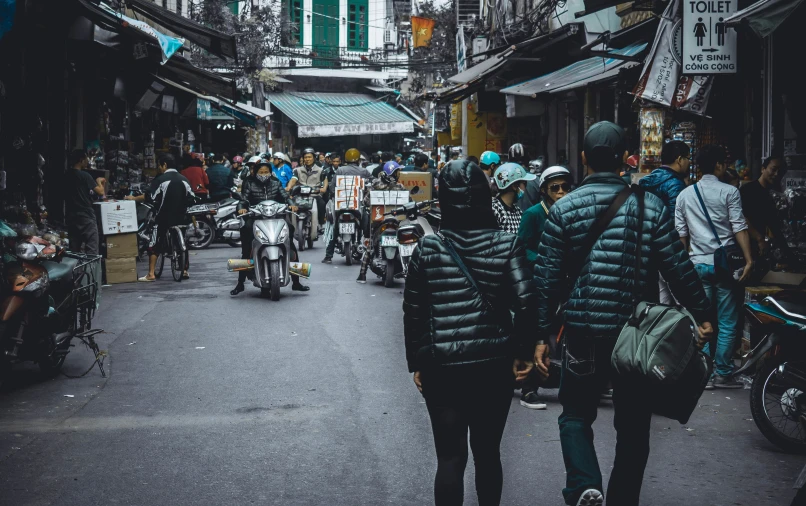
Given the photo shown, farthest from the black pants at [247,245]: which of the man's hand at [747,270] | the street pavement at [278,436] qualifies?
the man's hand at [747,270]

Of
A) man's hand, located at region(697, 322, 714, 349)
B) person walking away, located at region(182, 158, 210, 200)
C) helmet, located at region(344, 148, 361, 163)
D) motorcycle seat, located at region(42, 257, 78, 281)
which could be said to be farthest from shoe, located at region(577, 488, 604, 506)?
person walking away, located at region(182, 158, 210, 200)

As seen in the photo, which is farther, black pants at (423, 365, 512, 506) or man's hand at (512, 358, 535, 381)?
man's hand at (512, 358, 535, 381)

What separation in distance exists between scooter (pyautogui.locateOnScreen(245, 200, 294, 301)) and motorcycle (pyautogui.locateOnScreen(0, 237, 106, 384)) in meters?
4.09

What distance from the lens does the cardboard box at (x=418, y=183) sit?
663 inches

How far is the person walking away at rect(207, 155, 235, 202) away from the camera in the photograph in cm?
2222

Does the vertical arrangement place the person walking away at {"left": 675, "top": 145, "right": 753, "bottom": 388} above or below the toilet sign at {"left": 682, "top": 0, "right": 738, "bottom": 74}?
below

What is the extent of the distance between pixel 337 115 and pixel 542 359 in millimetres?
42030

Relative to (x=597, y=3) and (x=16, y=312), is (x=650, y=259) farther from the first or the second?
(x=597, y=3)

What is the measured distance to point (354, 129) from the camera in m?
44.8

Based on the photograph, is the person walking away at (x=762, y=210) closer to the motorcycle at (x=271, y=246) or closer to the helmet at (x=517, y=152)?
the helmet at (x=517, y=152)

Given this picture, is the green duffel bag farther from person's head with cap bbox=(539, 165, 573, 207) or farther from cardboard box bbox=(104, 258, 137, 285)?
cardboard box bbox=(104, 258, 137, 285)

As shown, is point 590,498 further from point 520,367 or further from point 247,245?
point 247,245

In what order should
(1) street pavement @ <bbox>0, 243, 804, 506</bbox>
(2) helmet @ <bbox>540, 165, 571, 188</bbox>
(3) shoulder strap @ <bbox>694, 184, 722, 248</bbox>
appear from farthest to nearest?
(3) shoulder strap @ <bbox>694, 184, 722, 248</bbox> < (2) helmet @ <bbox>540, 165, 571, 188</bbox> < (1) street pavement @ <bbox>0, 243, 804, 506</bbox>

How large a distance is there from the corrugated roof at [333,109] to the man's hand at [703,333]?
38.8 meters
